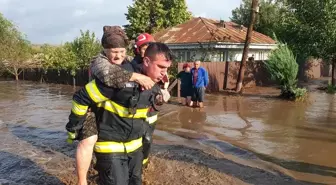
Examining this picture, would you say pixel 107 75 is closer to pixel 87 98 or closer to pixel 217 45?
pixel 87 98

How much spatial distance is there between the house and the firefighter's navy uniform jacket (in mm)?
18216

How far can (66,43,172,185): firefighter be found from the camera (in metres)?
3.21

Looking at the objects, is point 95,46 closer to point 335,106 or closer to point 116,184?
point 335,106

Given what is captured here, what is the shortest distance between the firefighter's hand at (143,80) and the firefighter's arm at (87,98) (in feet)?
0.69

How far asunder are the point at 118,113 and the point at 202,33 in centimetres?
2313

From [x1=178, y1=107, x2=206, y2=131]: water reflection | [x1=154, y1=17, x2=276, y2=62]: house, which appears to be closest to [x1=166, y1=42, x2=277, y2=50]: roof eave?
[x1=154, y1=17, x2=276, y2=62]: house

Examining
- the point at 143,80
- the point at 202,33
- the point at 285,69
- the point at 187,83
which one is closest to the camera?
the point at 143,80

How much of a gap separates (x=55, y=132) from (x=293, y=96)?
973cm

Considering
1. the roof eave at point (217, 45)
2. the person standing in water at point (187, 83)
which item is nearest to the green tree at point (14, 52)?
the roof eave at point (217, 45)

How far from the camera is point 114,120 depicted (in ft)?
10.7

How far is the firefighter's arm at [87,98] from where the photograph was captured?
321 cm

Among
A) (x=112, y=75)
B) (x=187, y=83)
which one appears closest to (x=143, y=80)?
(x=112, y=75)

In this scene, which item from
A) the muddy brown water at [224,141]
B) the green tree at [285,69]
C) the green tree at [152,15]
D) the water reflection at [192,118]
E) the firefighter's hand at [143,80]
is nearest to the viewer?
the firefighter's hand at [143,80]

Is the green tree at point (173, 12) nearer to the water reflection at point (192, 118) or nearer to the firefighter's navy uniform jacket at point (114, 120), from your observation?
the water reflection at point (192, 118)
